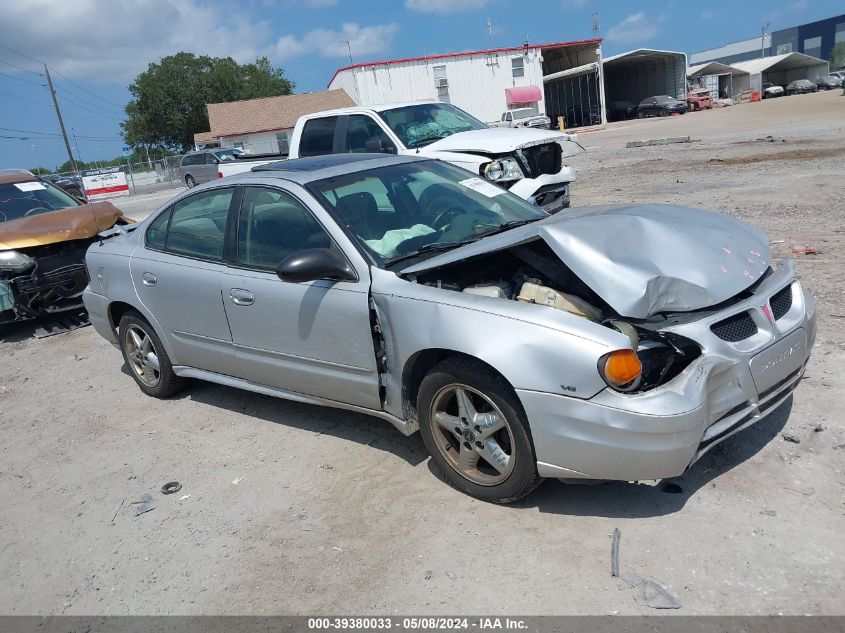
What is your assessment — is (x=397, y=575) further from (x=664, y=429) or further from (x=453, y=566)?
(x=664, y=429)

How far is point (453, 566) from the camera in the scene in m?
3.06

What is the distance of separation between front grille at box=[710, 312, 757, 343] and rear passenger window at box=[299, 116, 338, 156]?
7851 mm

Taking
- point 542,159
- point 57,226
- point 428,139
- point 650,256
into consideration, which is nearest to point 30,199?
point 57,226

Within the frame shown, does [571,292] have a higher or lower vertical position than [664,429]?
higher

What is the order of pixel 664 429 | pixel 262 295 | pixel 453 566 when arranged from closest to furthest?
pixel 664 429 < pixel 453 566 < pixel 262 295

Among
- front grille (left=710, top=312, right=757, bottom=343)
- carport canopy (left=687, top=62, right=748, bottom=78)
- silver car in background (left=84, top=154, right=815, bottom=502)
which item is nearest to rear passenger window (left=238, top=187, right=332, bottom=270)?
silver car in background (left=84, top=154, right=815, bottom=502)

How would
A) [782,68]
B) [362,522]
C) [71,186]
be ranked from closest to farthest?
[362,522]
[71,186]
[782,68]

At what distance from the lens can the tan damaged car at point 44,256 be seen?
24.8 ft

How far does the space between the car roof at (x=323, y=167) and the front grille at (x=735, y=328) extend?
241 centimetres

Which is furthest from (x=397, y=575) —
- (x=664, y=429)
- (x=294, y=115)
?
(x=294, y=115)

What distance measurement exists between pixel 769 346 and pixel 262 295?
2812 millimetres

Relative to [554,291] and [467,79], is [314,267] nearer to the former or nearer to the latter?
[554,291]

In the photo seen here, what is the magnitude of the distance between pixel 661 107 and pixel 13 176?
5109cm

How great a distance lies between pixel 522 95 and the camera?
160 feet
